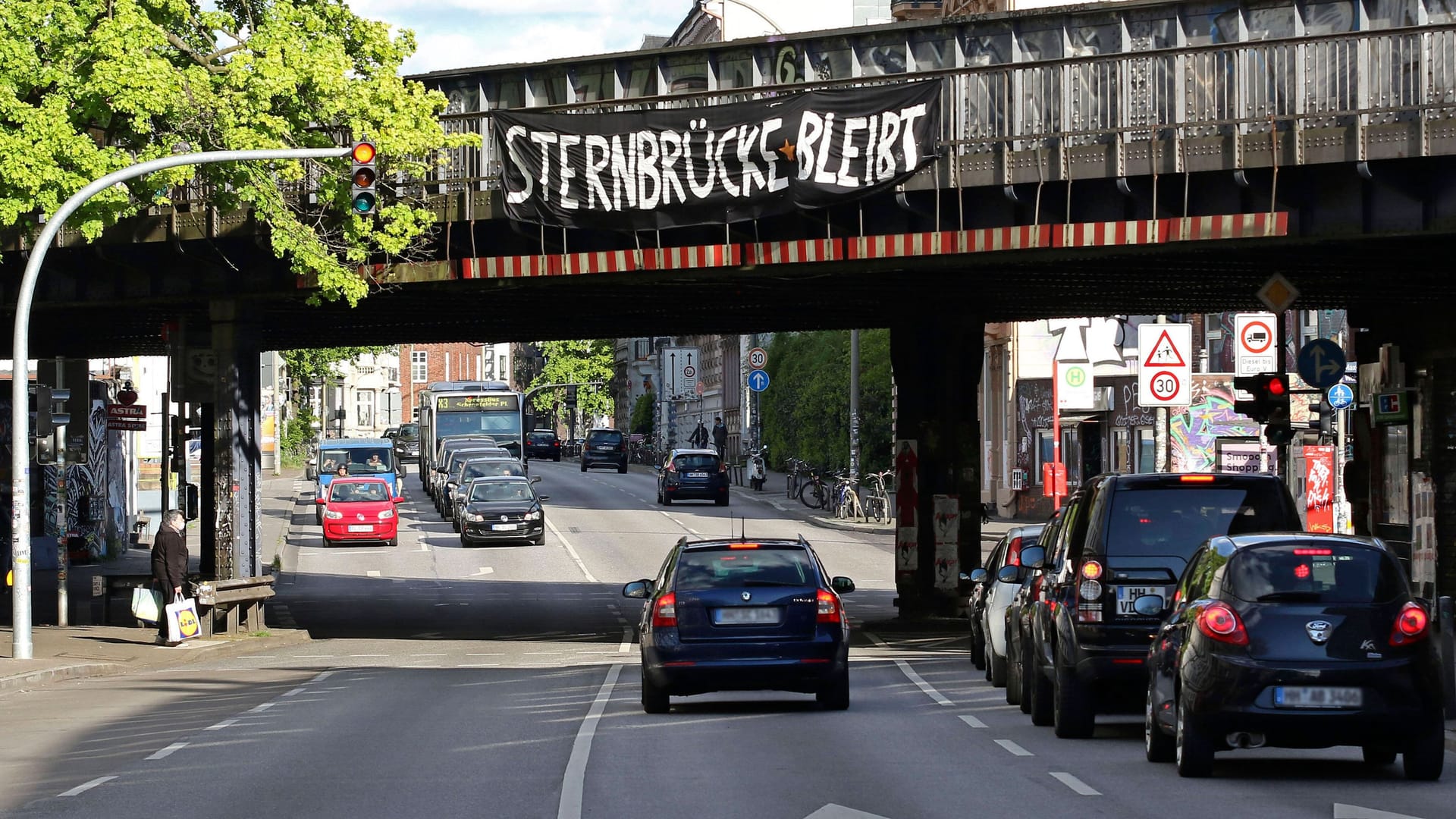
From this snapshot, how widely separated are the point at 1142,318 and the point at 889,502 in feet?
30.3


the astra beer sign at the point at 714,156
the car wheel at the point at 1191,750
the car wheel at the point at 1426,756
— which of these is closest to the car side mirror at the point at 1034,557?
the car wheel at the point at 1191,750

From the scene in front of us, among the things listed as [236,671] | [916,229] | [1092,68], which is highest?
[1092,68]

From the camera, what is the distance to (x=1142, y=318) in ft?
192

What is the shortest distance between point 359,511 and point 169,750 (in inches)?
1428

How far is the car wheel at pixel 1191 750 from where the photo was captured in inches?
503

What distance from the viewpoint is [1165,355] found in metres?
26.7

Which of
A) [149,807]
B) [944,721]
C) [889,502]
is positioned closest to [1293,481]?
[889,502]

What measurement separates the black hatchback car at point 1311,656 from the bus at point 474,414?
55983 millimetres

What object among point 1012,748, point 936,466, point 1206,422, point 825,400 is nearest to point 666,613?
point 1012,748

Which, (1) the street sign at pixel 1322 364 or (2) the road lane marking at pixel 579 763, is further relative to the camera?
(1) the street sign at pixel 1322 364

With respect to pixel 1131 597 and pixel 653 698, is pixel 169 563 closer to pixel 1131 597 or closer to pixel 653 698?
pixel 653 698

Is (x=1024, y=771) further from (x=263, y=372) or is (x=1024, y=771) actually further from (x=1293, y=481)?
(x=263, y=372)

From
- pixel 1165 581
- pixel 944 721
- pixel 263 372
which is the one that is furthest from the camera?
pixel 263 372

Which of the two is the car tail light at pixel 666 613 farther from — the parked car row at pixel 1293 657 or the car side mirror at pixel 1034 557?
the parked car row at pixel 1293 657
